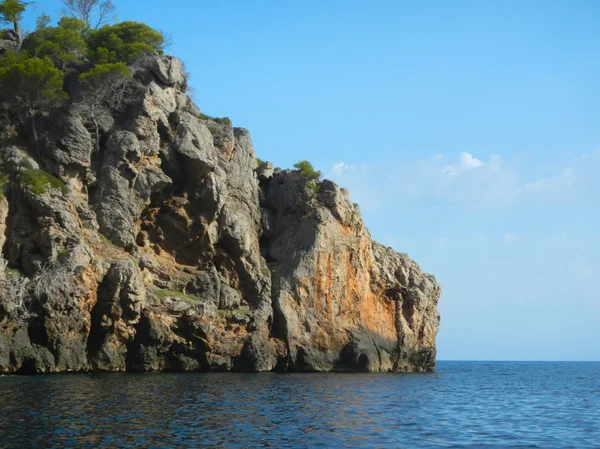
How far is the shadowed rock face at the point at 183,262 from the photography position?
1779 inches

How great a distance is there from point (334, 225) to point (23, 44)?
34835mm

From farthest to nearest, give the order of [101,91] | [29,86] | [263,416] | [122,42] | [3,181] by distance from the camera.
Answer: [122,42], [101,91], [29,86], [3,181], [263,416]

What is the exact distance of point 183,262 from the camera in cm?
5816

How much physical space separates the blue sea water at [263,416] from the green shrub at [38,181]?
1451 cm

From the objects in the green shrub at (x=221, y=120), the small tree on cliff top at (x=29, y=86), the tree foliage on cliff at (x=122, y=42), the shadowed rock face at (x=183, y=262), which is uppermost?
the tree foliage on cliff at (x=122, y=42)

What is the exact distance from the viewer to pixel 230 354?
5388 centimetres

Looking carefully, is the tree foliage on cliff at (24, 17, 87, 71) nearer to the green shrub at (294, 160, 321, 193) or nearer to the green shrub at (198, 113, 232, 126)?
the green shrub at (198, 113, 232, 126)

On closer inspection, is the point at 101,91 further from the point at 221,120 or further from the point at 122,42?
the point at 221,120

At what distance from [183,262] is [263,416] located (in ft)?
104

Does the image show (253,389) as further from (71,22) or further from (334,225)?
(71,22)

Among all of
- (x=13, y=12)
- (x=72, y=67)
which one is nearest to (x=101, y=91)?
(x=72, y=67)

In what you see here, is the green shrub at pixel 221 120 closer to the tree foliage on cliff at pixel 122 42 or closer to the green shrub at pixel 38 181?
the tree foliage on cliff at pixel 122 42

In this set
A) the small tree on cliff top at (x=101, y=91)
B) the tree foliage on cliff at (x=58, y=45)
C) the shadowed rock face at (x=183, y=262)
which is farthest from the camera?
the tree foliage on cliff at (x=58, y=45)

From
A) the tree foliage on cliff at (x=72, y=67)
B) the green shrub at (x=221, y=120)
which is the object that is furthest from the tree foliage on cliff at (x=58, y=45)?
the green shrub at (x=221, y=120)
